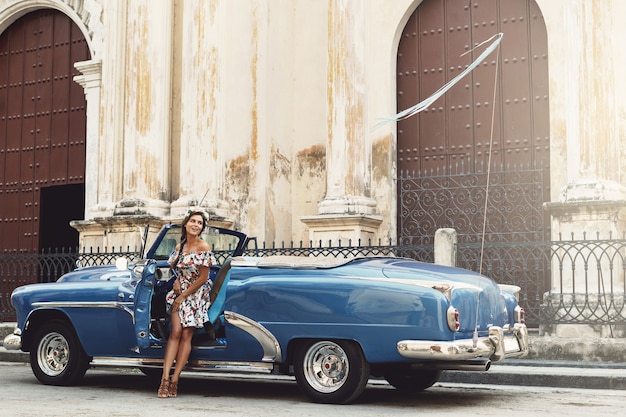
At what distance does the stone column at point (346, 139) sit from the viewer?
43.5 feet

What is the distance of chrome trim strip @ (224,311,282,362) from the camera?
7.29 m

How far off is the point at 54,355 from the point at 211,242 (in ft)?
5.85

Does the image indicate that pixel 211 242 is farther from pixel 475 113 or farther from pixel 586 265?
pixel 475 113

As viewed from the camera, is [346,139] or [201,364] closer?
[201,364]

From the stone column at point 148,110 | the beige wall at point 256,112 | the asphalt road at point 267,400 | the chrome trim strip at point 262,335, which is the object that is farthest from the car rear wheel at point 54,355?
the stone column at point 148,110

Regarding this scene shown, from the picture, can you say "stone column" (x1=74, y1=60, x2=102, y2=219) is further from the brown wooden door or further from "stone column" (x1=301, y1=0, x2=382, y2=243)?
the brown wooden door

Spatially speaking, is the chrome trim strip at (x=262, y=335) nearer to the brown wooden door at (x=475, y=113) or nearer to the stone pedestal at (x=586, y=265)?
the stone pedestal at (x=586, y=265)

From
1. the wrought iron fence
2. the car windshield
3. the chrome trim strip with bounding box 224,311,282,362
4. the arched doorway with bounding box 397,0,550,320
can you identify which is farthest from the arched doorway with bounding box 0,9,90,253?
the chrome trim strip with bounding box 224,311,282,362

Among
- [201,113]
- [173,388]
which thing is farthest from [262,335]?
[201,113]

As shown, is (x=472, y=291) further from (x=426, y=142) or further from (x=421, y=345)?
(x=426, y=142)

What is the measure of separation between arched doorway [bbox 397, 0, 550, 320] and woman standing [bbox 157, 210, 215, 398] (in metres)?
5.70

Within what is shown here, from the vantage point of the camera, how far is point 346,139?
13.6 m

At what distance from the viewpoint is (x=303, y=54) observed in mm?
15203

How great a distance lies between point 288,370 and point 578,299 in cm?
476
